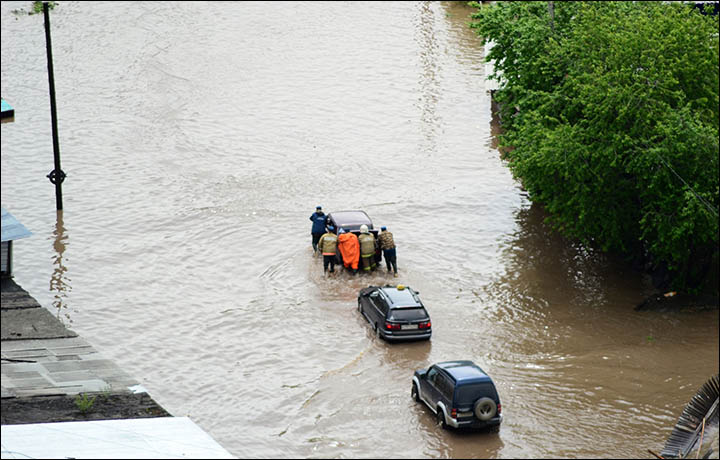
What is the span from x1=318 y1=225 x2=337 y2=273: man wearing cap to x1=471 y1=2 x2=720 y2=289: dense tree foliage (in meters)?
5.95

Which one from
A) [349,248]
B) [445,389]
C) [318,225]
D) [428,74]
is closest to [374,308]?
[349,248]

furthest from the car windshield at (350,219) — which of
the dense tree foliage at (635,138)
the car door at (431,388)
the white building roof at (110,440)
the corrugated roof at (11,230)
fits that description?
the white building roof at (110,440)

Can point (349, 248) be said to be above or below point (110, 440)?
above

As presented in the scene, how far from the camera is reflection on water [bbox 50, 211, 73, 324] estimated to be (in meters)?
29.5

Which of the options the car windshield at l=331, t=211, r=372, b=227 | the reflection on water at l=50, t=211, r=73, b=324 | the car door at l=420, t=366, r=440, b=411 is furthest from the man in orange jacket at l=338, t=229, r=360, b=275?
the car door at l=420, t=366, r=440, b=411

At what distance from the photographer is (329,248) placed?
101 feet

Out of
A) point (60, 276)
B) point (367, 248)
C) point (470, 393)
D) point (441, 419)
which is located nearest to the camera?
point (470, 393)

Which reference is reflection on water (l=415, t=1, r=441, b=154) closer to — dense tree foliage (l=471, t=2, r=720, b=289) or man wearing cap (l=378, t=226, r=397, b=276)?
dense tree foliage (l=471, t=2, r=720, b=289)

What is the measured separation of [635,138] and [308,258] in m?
10.6

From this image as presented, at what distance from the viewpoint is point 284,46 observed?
61.3m

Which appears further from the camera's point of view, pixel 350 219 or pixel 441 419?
pixel 350 219

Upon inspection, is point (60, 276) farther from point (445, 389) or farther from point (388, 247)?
point (445, 389)

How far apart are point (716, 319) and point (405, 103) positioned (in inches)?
1002

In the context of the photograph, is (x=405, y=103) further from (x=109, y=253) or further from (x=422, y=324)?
(x=422, y=324)
